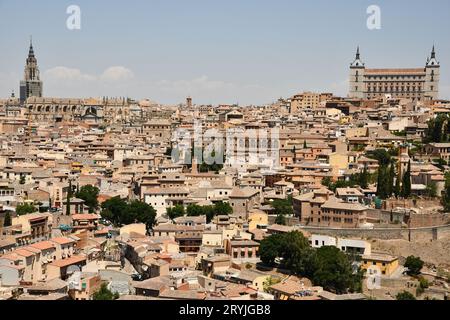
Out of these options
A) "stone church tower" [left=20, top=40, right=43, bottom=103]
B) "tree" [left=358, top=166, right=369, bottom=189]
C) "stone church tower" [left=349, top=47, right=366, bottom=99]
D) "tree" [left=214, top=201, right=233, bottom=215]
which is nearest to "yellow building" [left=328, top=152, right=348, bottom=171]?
"tree" [left=358, top=166, right=369, bottom=189]

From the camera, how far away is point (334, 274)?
23.3 feet

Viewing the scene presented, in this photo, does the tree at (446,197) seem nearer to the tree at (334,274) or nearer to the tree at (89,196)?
the tree at (334,274)

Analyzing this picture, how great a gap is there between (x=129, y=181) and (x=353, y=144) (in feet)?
14.0

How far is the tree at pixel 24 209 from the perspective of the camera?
939 centimetres

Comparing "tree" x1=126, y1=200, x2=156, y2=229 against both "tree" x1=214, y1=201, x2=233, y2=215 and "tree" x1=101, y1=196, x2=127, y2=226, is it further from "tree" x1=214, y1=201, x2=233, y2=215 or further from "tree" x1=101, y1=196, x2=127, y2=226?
"tree" x1=214, y1=201, x2=233, y2=215

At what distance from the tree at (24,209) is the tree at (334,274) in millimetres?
3891

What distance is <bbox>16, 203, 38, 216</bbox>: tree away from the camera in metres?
9.39

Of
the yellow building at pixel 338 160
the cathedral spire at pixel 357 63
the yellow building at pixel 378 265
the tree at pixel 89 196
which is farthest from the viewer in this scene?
Answer: the cathedral spire at pixel 357 63

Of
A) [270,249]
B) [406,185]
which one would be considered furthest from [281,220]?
[406,185]

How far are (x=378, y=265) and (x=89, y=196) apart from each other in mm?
4199

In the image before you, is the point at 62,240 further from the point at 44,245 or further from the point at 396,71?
the point at 396,71

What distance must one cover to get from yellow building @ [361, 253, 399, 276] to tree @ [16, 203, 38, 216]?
162 inches

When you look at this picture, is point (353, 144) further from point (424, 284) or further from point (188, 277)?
point (188, 277)

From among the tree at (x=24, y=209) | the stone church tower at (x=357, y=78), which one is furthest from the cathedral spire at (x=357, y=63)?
the tree at (x=24, y=209)
